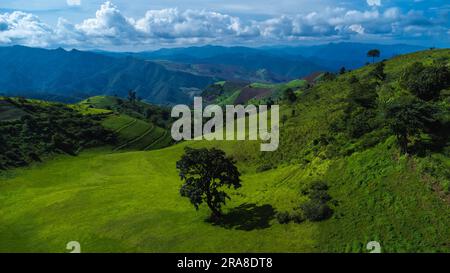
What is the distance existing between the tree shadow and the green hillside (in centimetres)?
21

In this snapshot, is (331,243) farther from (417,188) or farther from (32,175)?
(32,175)

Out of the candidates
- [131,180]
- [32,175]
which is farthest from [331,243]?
[32,175]

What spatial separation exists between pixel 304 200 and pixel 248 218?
392 inches

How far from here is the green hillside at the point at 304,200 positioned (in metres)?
53.6

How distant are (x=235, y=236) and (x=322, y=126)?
5072 cm

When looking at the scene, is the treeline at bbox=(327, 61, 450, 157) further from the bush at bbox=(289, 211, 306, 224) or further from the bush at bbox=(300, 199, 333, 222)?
the bush at bbox=(289, 211, 306, 224)

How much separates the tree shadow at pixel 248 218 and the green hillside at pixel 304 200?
21cm

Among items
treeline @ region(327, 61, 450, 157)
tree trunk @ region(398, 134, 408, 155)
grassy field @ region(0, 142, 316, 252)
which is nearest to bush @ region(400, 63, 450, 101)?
treeline @ region(327, 61, 450, 157)

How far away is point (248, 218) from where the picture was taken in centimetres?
6644

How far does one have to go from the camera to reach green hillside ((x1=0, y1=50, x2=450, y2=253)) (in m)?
53.6

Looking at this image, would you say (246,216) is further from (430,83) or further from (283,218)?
(430,83)
